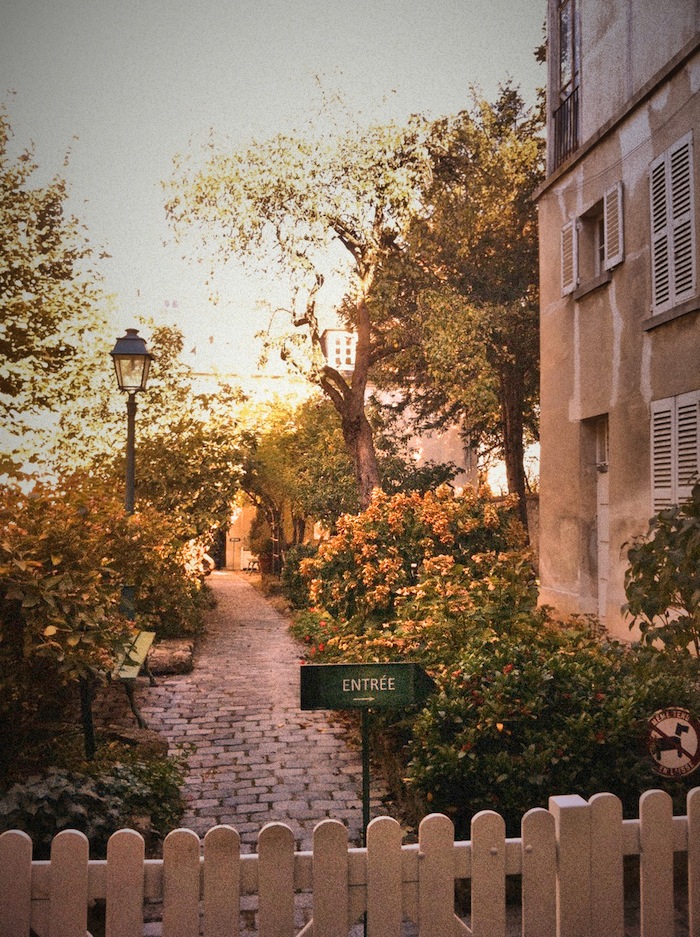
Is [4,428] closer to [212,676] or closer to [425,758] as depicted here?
[212,676]

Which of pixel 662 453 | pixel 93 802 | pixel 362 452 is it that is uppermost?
pixel 362 452

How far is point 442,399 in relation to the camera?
18.8 meters

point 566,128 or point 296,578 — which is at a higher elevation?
point 566,128

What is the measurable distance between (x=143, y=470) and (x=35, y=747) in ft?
29.3

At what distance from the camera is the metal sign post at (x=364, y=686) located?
3566 mm

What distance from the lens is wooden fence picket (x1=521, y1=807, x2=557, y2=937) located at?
274 centimetres

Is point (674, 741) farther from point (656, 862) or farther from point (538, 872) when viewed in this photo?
point (538, 872)

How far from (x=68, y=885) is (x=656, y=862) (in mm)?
2044

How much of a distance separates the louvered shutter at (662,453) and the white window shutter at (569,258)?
96.5 inches

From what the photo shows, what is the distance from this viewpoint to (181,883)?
103 inches

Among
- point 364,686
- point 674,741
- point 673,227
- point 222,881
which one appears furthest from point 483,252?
point 222,881

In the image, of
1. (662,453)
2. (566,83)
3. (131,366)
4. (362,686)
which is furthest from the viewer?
(566,83)

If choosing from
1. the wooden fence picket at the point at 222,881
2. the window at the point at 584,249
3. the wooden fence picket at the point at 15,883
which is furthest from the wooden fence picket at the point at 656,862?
the window at the point at 584,249

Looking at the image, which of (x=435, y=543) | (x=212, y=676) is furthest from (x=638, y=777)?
(x=212, y=676)
